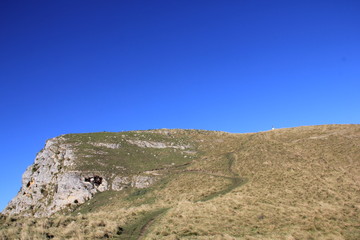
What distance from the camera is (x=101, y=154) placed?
7269cm

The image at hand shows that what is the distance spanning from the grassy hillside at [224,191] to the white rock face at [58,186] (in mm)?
2931

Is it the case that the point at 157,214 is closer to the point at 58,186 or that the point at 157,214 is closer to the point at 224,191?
the point at 224,191

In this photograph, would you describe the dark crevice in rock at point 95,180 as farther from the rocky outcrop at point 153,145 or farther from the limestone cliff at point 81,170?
the rocky outcrop at point 153,145

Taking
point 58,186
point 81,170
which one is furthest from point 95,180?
point 58,186

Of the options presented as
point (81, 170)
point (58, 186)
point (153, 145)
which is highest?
point (153, 145)

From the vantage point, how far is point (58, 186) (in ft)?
196

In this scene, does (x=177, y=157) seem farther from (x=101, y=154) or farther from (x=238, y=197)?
(x=238, y=197)

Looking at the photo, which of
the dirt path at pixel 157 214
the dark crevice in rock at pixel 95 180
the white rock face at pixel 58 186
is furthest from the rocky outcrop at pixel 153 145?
the dark crevice in rock at pixel 95 180

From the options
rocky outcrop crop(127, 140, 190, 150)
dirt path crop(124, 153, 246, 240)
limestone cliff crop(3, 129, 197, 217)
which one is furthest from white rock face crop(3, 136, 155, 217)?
rocky outcrop crop(127, 140, 190, 150)

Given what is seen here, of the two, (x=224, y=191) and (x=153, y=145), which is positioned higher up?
(x=153, y=145)

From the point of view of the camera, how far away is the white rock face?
57156mm

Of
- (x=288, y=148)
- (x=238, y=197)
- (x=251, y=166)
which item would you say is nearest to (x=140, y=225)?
(x=238, y=197)

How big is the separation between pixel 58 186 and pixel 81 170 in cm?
599

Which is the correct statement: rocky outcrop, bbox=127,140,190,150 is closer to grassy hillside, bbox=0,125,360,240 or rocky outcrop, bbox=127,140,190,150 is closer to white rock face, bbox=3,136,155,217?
grassy hillside, bbox=0,125,360,240
